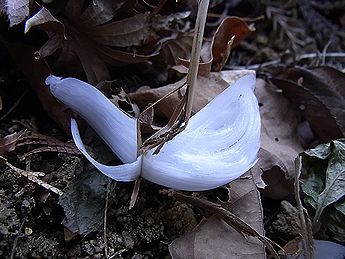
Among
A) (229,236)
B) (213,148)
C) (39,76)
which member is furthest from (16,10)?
(229,236)

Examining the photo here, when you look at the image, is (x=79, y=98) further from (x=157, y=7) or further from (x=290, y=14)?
(x=290, y=14)

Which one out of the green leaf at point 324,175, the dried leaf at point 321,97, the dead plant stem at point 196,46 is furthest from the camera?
the dried leaf at point 321,97

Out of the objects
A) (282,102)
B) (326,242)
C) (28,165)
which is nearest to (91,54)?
(28,165)

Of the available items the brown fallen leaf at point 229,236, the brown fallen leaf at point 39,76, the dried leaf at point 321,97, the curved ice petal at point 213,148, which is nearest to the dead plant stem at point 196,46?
the curved ice petal at point 213,148

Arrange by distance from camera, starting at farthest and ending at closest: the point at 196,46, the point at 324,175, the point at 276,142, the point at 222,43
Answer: the point at 222,43, the point at 276,142, the point at 324,175, the point at 196,46

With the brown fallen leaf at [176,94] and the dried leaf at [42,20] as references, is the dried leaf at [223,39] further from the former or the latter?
the dried leaf at [42,20]

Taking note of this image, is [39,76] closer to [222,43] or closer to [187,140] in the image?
[187,140]
